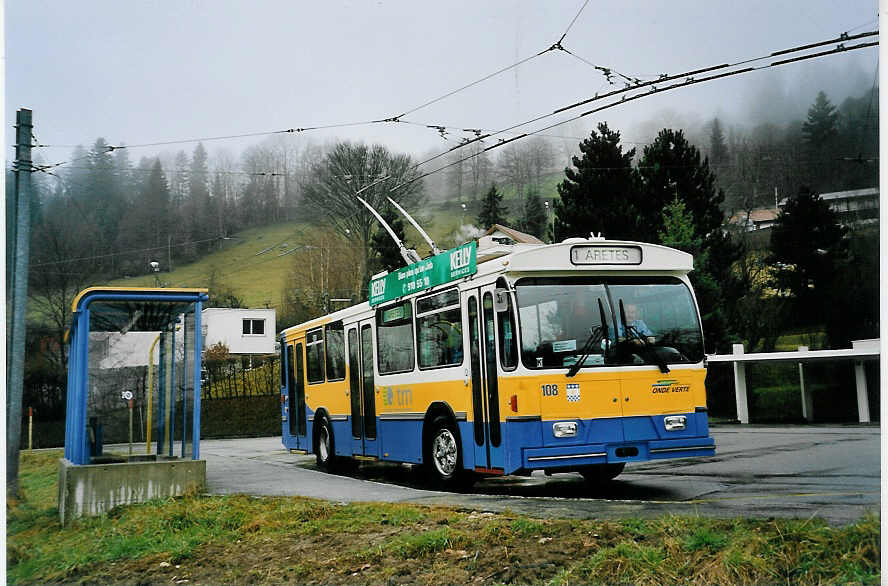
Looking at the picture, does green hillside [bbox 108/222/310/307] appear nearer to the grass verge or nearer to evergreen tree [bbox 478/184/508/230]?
evergreen tree [bbox 478/184/508/230]

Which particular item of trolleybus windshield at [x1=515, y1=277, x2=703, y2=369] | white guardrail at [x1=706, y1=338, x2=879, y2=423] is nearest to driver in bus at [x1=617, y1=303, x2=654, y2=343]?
trolleybus windshield at [x1=515, y1=277, x2=703, y2=369]

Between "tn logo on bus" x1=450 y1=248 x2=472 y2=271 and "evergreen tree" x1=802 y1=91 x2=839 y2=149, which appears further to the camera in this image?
"tn logo on bus" x1=450 y1=248 x2=472 y2=271

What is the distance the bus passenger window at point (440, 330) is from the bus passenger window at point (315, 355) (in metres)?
3.15

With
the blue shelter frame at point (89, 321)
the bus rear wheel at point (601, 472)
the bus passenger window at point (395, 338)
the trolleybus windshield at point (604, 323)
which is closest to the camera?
the trolleybus windshield at point (604, 323)

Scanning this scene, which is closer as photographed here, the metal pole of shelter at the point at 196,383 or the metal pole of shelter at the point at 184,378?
the metal pole of shelter at the point at 196,383

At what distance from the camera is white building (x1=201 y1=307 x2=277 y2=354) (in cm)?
1024

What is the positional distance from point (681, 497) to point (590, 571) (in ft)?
9.93

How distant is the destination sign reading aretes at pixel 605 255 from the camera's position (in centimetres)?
882

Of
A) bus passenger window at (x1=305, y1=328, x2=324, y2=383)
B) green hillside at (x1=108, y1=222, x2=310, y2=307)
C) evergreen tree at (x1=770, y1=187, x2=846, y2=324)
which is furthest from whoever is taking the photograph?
bus passenger window at (x1=305, y1=328, x2=324, y2=383)

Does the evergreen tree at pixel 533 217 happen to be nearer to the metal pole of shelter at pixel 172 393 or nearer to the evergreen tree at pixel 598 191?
the evergreen tree at pixel 598 191

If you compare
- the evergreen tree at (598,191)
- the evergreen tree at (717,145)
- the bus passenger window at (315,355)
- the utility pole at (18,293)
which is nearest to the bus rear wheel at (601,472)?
the evergreen tree at (598,191)

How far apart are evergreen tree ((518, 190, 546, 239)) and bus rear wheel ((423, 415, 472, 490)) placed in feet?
7.31

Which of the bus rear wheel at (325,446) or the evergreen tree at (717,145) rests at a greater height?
the evergreen tree at (717,145)

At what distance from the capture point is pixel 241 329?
11727 millimetres
